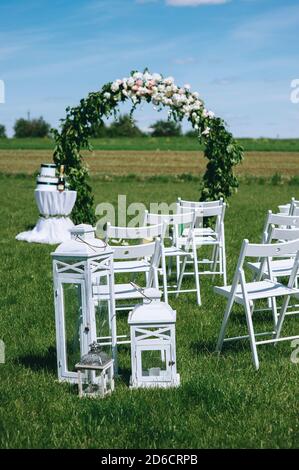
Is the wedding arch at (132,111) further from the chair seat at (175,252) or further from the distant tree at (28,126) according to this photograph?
the distant tree at (28,126)

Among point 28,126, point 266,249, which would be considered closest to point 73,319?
point 266,249

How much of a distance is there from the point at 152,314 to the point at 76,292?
0.58 metres

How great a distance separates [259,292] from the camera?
5934 millimetres

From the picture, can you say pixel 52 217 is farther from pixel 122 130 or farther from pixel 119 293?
pixel 122 130

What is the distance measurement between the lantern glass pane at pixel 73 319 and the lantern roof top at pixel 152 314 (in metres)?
0.40

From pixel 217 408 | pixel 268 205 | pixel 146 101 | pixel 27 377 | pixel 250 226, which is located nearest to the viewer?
pixel 217 408

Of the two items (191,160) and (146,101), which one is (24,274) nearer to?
(146,101)

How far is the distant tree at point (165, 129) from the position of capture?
254 feet

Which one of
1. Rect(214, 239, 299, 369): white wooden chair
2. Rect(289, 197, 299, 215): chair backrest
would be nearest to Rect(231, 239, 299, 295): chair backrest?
Rect(214, 239, 299, 369): white wooden chair

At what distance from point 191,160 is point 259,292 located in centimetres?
3724

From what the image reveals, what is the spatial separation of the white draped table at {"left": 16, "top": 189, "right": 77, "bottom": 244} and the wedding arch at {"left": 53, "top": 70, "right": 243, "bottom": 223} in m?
0.38

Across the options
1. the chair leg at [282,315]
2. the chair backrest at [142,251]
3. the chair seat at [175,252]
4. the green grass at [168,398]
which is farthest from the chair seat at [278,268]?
the chair backrest at [142,251]

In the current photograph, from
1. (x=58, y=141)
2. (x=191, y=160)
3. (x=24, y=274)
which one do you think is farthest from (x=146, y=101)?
(x=191, y=160)

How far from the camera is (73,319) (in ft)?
17.5
